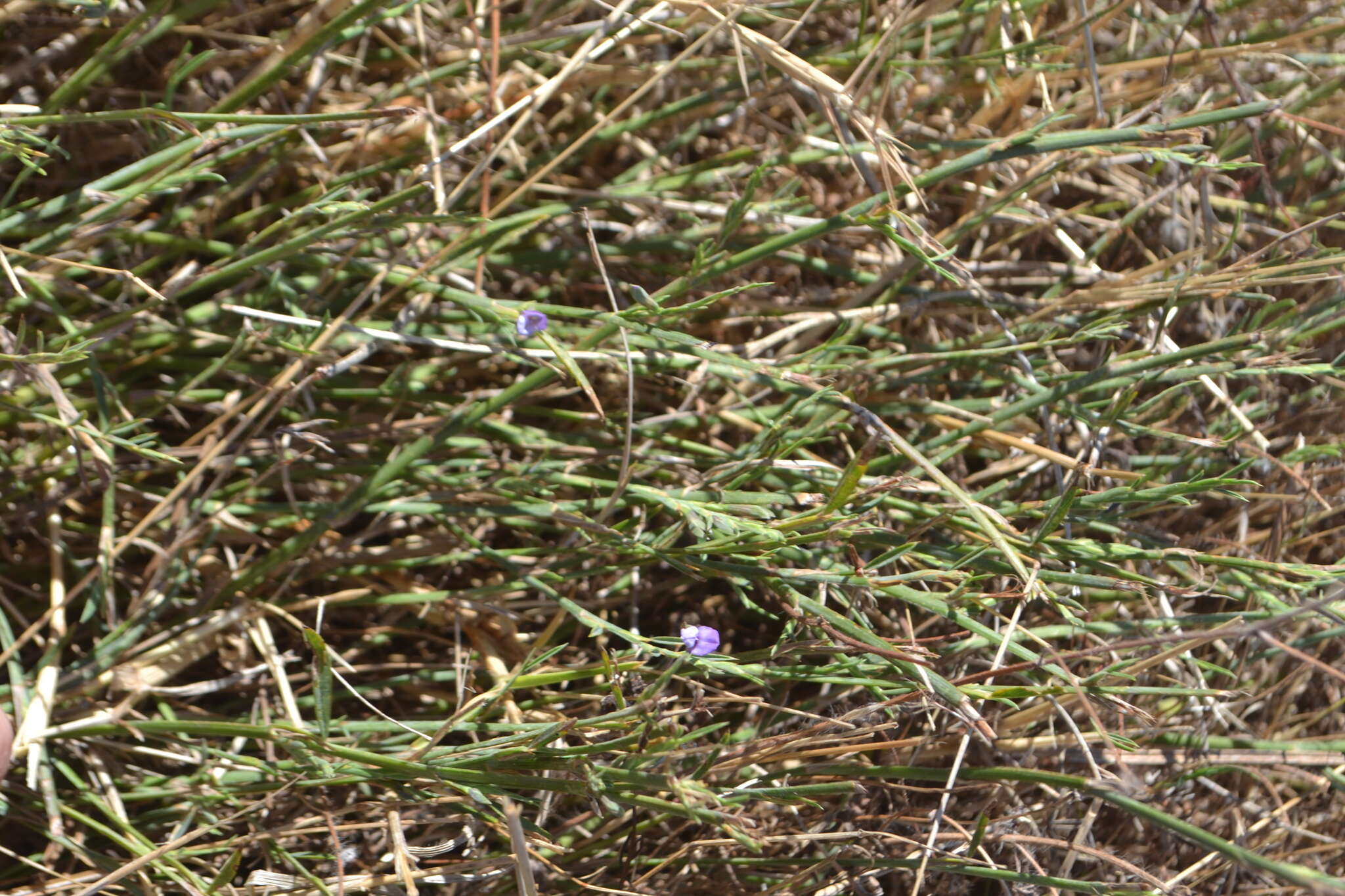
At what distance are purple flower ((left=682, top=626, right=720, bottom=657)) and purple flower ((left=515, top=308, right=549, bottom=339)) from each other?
341 mm

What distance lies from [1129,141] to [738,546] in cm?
59

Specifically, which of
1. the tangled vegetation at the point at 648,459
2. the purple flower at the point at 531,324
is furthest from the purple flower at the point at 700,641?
the purple flower at the point at 531,324

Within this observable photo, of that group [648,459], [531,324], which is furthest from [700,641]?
[531,324]

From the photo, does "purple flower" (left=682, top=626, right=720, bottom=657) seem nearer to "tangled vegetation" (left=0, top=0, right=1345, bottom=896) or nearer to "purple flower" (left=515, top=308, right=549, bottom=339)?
"tangled vegetation" (left=0, top=0, right=1345, bottom=896)

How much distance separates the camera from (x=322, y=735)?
1.02 m

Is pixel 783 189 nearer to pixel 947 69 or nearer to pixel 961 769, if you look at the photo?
pixel 947 69

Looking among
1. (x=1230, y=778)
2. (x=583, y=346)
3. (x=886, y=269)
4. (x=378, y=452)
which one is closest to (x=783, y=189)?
(x=886, y=269)

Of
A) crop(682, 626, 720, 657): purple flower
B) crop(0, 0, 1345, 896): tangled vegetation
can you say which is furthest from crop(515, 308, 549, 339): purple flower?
crop(682, 626, 720, 657): purple flower

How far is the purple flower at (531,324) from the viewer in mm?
1065

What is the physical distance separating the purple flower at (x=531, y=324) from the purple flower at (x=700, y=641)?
13.4 inches

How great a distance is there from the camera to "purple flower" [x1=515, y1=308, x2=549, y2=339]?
3.50ft

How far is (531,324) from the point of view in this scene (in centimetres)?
107

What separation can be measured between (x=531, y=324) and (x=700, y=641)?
0.37 meters

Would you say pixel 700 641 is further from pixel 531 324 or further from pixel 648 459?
pixel 531 324
